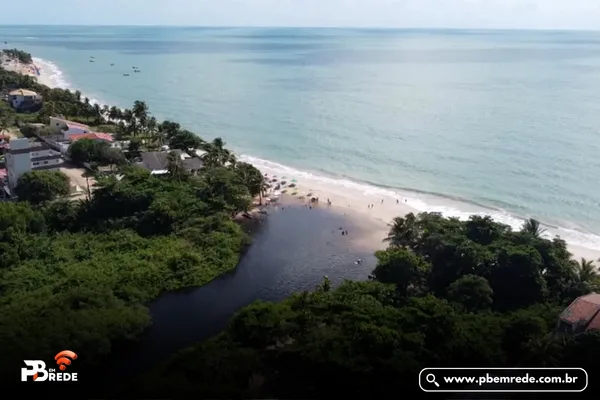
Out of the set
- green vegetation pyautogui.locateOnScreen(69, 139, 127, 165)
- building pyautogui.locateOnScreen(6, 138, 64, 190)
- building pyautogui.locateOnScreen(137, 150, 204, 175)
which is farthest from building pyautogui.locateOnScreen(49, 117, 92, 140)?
building pyautogui.locateOnScreen(137, 150, 204, 175)

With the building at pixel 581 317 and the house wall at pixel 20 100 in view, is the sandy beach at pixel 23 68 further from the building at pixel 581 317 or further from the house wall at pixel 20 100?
the building at pixel 581 317

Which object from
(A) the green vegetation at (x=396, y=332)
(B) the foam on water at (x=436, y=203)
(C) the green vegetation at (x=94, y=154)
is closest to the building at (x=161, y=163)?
(C) the green vegetation at (x=94, y=154)

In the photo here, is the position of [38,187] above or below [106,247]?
above

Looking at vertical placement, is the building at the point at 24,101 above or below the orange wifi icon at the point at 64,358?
above

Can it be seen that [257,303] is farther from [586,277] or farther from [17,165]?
[17,165]

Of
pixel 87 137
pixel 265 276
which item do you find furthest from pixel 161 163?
pixel 265 276

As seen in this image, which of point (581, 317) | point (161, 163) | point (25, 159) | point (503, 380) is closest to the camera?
point (503, 380)

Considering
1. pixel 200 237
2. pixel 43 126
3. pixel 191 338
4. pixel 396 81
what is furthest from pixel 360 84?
pixel 191 338
